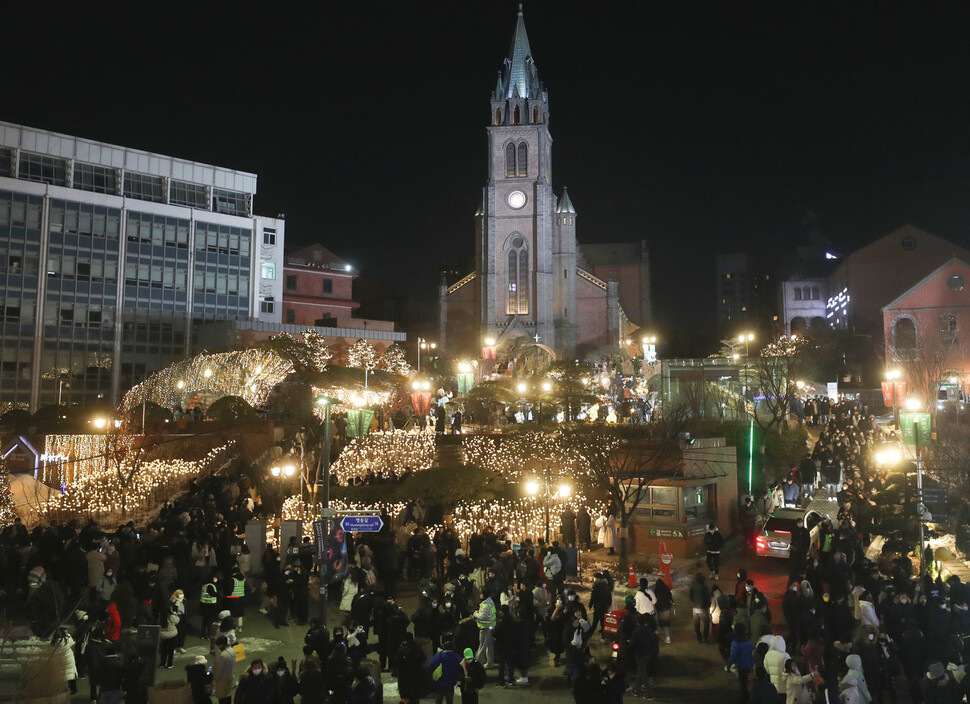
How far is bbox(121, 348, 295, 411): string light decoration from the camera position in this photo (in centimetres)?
3067

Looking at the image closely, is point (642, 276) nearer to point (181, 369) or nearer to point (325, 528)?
point (181, 369)

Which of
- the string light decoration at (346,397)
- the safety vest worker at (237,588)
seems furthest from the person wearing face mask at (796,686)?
the string light decoration at (346,397)

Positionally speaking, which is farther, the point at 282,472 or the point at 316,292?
the point at 316,292

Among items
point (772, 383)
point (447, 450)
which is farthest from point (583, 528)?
point (772, 383)

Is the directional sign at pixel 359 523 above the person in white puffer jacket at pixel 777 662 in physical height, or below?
above

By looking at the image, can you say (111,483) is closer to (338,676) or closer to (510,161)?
(338,676)

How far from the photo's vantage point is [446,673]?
34.0 feet

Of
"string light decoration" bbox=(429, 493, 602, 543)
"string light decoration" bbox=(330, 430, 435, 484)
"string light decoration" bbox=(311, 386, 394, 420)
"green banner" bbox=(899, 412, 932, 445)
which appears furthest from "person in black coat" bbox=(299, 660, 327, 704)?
"string light decoration" bbox=(311, 386, 394, 420)

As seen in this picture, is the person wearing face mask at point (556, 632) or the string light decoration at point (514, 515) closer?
the person wearing face mask at point (556, 632)

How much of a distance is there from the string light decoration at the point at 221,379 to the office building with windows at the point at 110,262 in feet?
64.8

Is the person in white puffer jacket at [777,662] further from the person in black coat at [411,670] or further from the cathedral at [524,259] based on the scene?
the cathedral at [524,259]

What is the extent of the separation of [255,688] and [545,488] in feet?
42.4

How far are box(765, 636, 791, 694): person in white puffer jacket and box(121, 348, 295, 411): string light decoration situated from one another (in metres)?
23.9

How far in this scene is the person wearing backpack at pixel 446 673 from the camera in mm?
10352
